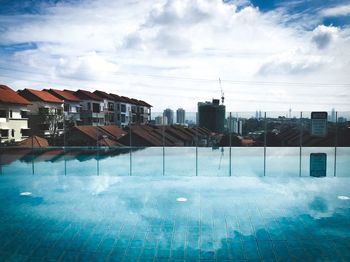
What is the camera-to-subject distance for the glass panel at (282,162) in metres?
11.6

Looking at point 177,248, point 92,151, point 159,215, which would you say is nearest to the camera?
point 177,248

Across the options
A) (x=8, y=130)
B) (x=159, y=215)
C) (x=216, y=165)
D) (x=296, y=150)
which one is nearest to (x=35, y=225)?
(x=159, y=215)

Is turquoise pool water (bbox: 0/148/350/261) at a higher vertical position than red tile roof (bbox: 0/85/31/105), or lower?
lower

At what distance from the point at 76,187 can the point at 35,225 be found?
293 centimetres

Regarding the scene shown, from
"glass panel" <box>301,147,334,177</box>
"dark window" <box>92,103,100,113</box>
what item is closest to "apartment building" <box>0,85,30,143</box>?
"dark window" <box>92,103,100,113</box>

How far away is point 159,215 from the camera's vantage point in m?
7.02

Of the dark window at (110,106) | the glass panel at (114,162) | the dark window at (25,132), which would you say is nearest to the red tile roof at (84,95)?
the dark window at (110,106)

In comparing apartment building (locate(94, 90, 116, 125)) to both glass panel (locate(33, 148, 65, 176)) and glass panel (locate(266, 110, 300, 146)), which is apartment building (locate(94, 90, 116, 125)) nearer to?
glass panel (locate(33, 148, 65, 176))

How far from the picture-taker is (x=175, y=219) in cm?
674

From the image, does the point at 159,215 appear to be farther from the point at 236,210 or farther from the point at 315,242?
the point at 315,242

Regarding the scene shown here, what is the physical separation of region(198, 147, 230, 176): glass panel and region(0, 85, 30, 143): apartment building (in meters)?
25.4

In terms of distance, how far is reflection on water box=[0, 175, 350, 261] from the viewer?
5281 mm

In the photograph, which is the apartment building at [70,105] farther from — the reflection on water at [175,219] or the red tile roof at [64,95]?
the reflection on water at [175,219]

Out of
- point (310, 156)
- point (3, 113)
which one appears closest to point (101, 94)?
point (3, 113)
